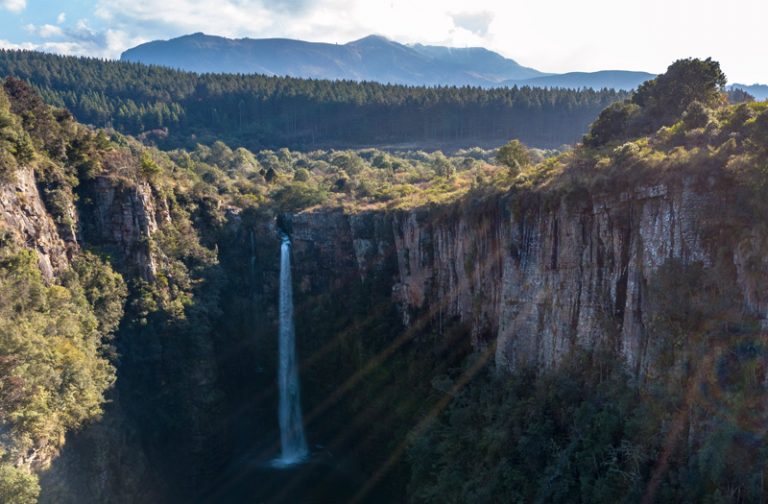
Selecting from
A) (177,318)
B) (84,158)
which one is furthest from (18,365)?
(84,158)

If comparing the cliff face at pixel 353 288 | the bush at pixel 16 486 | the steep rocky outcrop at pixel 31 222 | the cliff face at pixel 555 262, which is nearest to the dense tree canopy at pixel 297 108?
the cliff face at pixel 353 288

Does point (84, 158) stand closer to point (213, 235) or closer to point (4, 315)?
point (213, 235)

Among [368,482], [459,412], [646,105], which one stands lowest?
[368,482]

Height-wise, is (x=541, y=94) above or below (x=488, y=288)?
above

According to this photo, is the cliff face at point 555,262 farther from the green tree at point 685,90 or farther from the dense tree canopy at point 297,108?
the dense tree canopy at point 297,108

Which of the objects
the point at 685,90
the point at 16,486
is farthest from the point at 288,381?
the point at 685,90

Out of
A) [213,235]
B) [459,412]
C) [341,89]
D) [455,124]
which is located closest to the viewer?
[459,412]
